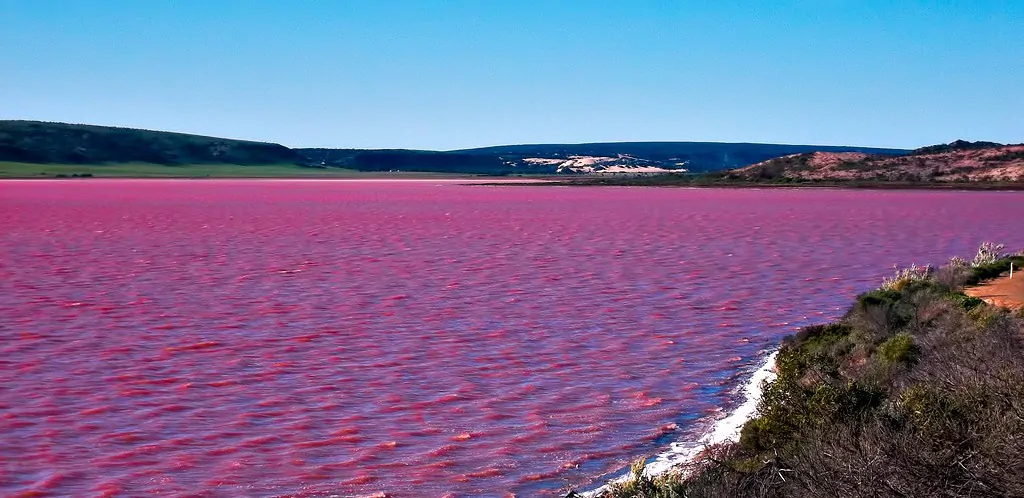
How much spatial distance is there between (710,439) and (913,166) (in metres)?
84.7

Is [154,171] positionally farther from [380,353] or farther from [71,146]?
[380,353]

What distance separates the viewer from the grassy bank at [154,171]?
A: 158375mm

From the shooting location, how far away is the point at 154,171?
178m

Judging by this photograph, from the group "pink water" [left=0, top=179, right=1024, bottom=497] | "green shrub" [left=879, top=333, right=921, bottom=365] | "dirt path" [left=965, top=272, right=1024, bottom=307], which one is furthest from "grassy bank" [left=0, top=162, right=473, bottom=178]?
"green shrub" [left=879, top=333, right=921, bottom=365]

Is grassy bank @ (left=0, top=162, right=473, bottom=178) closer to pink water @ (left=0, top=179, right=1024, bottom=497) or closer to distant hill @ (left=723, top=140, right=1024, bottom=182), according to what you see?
distant hill @ (left=723, top=140, right=1024, bottom=182)

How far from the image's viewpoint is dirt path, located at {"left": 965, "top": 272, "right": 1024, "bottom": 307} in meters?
12.8

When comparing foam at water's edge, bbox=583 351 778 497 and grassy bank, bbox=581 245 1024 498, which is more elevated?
grassy bank, bbox=581 245 1024 498

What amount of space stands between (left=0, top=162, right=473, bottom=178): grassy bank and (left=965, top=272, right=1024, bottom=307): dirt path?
473ft

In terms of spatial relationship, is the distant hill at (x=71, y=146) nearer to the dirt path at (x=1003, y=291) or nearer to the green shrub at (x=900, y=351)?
the dirt path at (x=1003, y=291)

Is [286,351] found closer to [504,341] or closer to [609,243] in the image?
[504,341]

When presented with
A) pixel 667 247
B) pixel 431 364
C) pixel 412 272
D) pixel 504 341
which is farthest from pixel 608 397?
pixel 667 247

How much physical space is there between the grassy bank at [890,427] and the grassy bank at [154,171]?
485 feet

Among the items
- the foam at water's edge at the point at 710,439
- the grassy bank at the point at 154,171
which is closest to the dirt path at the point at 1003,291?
the foam at water's edge at the point at 710,439

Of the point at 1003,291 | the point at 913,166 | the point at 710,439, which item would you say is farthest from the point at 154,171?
the point at 710,439
